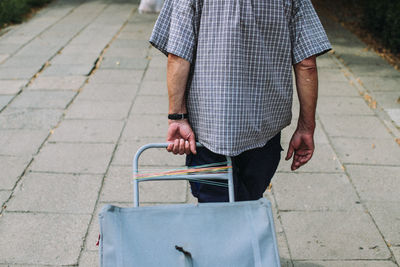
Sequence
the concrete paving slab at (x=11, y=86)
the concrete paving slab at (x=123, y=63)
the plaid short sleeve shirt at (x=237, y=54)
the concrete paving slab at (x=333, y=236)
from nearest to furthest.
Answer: the plaid short sleeve shirt at (x=237, y=54), the concrete paving slab at (x=333, y=236), the concrete paving slab at (x=11, y=86), the concrete paving slab at (x=123, y=63)

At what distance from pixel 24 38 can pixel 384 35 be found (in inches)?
262

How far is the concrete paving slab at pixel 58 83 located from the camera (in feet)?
17.8

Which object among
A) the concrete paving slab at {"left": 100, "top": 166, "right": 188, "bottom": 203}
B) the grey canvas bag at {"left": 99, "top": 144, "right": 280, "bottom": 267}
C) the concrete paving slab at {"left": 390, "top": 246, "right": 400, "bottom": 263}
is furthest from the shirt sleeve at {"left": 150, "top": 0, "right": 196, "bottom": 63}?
the concrete paving slab at {"left": 390, "top": 246, "right": 400, "bottom": 263}

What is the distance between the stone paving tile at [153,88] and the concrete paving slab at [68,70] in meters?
0.96

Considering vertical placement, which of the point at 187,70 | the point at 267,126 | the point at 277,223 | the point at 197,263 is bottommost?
the point at 277,223

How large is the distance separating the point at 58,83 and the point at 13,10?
4.44 m

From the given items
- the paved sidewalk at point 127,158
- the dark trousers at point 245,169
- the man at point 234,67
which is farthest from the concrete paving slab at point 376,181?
the man at point 234,67

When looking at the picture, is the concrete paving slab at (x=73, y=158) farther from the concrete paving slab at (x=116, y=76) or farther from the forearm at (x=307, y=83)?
the forearm at (x=307, y=83)

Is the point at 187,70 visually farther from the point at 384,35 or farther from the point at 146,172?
the point at 384,35

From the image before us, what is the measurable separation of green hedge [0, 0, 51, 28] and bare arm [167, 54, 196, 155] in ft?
26.1

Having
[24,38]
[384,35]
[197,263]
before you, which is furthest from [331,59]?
[197,263]

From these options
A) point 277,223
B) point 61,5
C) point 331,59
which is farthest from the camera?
point 61,5

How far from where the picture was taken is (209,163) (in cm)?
196

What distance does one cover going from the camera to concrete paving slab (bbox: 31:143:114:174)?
3.68 metres
